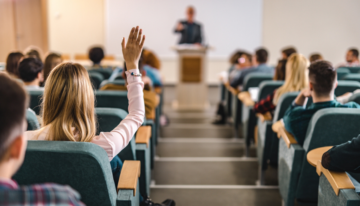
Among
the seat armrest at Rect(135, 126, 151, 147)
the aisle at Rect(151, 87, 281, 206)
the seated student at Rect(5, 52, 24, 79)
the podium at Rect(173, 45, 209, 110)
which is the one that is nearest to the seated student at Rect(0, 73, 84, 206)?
the seat armrest at Rect(135, 126, 151, 147)

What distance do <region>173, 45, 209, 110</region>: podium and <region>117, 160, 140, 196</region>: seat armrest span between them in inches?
178

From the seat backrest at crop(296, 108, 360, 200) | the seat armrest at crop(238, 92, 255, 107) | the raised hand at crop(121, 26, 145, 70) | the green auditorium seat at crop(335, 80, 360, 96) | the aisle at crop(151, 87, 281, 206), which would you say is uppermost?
the raised hand at crop(121, 26, 145, 70)

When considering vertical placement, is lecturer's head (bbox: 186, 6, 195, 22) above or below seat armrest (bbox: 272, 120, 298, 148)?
above

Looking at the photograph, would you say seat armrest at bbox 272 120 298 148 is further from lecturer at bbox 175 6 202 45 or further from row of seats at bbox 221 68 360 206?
lecturer at bbox 175 6 202 45

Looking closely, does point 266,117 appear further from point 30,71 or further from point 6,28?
point 6,28

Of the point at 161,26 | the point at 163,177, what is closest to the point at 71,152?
the point at 163,177

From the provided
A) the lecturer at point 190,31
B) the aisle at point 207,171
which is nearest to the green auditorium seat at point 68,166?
the aisle at point 207,171

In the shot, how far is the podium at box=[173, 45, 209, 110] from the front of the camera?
19.4ft

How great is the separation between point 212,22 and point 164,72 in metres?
1.77

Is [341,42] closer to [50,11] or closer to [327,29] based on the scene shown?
[327,29]

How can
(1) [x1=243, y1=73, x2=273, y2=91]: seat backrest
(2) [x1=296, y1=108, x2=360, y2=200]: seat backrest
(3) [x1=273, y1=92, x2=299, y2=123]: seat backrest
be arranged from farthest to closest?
(1) [x1=243, y1=73, x2=273, y2=91]: seat backrest → (3) [x1=273, y1=92, x2=299, y2=123]: seat backrest → (2) [x1=296, y1=108, x2=360, y2=200]: seat backrest

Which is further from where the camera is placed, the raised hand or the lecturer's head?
the lecturer's head

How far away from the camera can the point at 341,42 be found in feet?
27.8

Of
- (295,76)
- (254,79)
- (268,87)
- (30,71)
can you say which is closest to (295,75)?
(295,76)
